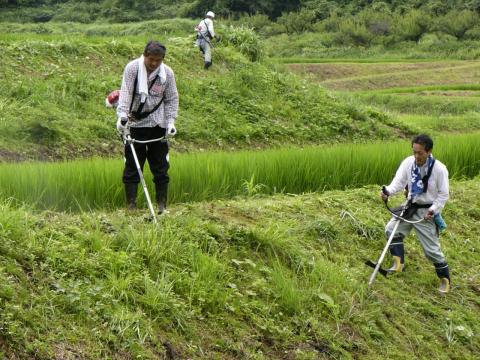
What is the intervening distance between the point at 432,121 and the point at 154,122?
43.3 ft

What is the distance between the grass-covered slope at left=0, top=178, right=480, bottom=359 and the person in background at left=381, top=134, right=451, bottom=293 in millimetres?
399

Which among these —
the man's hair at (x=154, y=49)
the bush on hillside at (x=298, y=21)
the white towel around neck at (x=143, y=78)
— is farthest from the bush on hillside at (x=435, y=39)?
the man's hair at (x=154, y=49)

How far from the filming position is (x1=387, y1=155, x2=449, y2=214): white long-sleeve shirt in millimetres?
6723

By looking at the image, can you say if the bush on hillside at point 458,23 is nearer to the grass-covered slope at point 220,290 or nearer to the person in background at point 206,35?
the person in background at point 206,35

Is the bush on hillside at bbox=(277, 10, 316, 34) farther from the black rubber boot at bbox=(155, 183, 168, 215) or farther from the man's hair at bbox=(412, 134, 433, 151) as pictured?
the man's hair at bbox=(412, 134, 433, 151)

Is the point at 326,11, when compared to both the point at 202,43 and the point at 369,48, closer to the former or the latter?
the point at 369,48

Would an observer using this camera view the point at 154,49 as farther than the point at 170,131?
No

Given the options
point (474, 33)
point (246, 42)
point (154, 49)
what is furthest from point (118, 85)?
point (474, 33)

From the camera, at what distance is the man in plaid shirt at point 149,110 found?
657 centimetres

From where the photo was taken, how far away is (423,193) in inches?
269

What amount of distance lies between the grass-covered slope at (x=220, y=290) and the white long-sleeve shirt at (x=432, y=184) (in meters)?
0.86

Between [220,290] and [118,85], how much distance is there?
366 inches

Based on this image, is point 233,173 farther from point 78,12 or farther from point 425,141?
point 78,12

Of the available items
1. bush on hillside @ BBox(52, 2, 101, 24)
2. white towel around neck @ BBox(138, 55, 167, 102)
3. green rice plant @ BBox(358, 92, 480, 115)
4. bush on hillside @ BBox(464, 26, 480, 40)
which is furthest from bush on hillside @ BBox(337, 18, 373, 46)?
white towel around neck @ BBox(138, 55, 167, 102)
